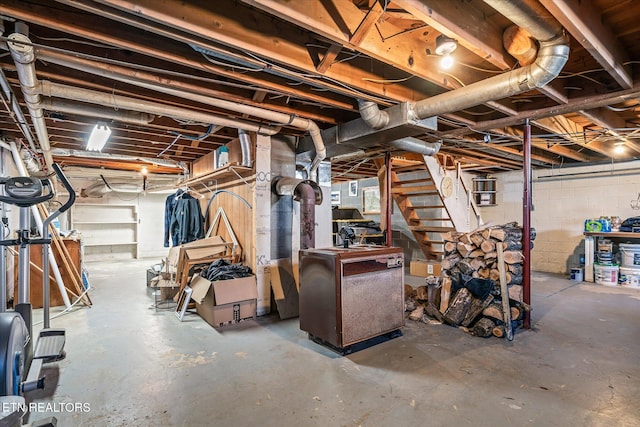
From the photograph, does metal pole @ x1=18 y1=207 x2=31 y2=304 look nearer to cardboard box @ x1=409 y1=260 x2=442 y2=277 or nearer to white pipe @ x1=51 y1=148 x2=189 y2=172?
white pipe @ x1=51 y1=148 x2=189 y2=172

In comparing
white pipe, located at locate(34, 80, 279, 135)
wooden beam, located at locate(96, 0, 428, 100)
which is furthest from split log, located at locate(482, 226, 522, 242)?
white pipe, located at locate(34, 80, 279, 135)

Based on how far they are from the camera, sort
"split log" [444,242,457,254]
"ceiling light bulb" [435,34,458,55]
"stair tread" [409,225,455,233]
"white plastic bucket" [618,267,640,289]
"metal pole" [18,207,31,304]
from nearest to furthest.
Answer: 1. "ceiling light bulb" [435,34,458,55]
2. "metal pole" [18,207,31,304]
3. "split log" [444,242,457,254]
4. "white plastic bucket" [618,267,640,289]
5. "stair tread" [409,225,455,233]

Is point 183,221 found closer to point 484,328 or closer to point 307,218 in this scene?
point 307,218

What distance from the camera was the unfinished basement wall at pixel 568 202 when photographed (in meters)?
5.80

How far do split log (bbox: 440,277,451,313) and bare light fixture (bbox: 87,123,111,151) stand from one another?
4.13m

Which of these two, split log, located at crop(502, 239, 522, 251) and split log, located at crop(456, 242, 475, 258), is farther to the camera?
split log, located at crop(456, 242, 475, 258)

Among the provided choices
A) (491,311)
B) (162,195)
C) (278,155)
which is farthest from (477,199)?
(162,195)

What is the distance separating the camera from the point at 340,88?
2.56 m

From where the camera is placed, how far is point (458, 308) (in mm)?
3500

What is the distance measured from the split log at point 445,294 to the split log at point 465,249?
390mm

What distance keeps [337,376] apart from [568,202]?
6323 millimetres

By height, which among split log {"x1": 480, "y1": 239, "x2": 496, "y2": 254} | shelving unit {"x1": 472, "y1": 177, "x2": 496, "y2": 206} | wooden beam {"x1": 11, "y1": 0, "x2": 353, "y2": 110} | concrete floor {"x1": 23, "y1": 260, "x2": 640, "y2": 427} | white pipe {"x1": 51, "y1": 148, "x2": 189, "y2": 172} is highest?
wooden beam {"x1": 11, "y1": 0, "x2": 353, "y2": 110}

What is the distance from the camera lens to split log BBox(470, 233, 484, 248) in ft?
12.3

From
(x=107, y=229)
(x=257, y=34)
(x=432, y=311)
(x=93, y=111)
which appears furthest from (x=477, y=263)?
(x=107, y=229)
